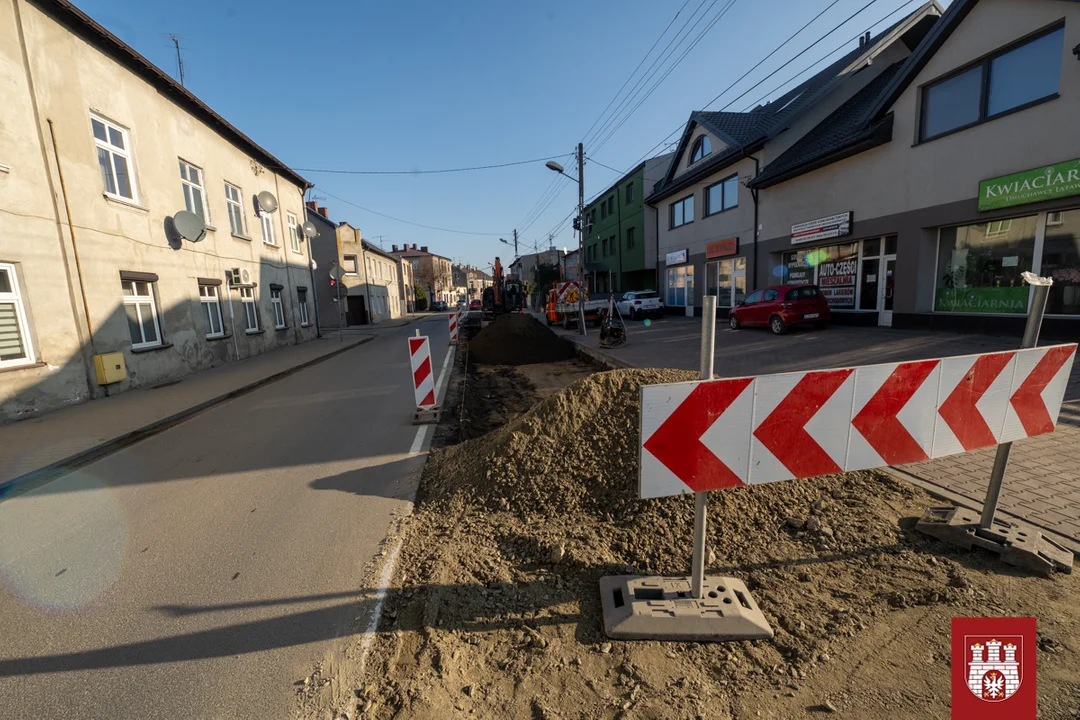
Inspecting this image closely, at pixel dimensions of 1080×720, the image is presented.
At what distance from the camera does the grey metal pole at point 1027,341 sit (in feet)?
9.05

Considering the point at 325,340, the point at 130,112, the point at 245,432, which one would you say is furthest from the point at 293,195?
the point at 245,432

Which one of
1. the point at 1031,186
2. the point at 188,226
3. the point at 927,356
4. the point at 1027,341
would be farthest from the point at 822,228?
the point at 188,226

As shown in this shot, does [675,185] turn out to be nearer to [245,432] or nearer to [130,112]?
[130,112]

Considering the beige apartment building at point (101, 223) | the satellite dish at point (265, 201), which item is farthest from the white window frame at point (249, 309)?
the satellite dish at point (265, 201)

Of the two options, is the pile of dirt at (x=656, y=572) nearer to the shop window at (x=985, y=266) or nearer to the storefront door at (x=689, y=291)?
the shop window at (x=985, y=266)

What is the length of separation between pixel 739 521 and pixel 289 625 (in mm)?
2971

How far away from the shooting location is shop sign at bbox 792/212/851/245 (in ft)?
47.4

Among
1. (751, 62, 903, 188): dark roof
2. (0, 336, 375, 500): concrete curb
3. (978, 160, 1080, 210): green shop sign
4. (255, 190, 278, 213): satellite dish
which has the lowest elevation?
(0, 336, 375, 500): concrete curb

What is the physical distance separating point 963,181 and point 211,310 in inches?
796

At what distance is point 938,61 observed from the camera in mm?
11445

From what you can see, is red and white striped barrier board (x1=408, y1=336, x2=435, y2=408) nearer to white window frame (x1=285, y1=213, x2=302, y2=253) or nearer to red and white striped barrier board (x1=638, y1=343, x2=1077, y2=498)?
red and white striped barrier board (x1=638, y1=343, x2=1077, y2=498)

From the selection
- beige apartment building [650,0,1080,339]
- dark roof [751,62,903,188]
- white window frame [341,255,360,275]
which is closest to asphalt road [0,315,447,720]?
beige apartment building [650,0,1080,339]

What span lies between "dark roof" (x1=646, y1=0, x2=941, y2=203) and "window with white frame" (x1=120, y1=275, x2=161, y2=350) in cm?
2024

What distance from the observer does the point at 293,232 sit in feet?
65.9
